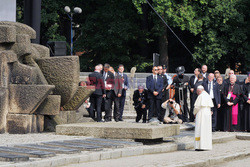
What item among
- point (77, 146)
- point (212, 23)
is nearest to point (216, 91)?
point (77, 146)

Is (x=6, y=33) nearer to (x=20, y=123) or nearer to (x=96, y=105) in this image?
(x=20, y=123)

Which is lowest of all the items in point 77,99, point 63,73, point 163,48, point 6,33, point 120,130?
point 120,130

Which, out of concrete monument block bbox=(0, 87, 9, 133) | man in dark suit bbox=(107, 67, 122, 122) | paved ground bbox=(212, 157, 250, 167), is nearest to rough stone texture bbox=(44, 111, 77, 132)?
concrete monument block bbox=(0, 87, 9, 133)

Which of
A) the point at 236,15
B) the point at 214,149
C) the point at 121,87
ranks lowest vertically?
the point at 214,149

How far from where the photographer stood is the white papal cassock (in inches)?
523

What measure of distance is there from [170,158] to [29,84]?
529 centimetres

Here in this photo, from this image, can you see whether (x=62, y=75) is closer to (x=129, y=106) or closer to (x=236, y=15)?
(x=129, y=106)

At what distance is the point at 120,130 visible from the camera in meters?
13.4

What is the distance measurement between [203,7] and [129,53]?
20.7ft

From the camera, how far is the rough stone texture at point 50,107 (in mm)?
15459

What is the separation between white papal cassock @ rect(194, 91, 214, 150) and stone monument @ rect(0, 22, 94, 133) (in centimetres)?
383

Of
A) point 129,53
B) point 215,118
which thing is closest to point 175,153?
point 215,118

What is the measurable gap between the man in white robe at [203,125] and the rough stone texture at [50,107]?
151 inches

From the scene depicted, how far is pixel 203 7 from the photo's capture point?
35312 mm
